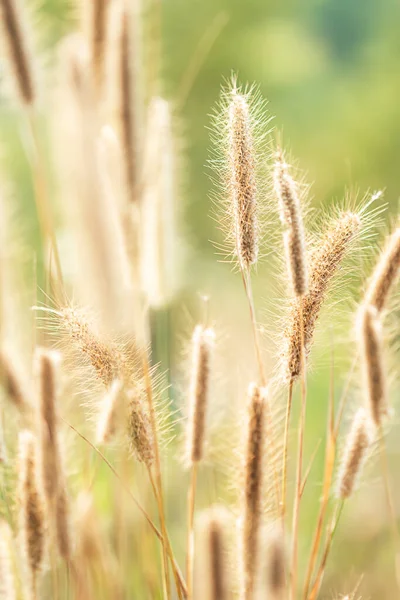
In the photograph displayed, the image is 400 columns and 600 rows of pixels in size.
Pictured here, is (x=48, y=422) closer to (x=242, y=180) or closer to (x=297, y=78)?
(x=242, y=180)

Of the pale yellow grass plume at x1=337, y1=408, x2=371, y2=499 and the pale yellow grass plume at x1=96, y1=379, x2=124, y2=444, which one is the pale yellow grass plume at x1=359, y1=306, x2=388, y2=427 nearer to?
the pale yellow grass plume at x1=337, y1=408, x2=371, y2=499

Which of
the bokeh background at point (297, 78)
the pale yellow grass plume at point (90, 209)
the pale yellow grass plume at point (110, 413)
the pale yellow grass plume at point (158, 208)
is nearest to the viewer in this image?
the pale yellow grass plume at point (90, 209)

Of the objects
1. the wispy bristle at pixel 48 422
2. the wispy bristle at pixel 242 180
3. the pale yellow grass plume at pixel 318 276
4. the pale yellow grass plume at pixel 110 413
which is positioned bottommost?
the wispy bristle at pixel 48 422

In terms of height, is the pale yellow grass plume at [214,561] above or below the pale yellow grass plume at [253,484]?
below

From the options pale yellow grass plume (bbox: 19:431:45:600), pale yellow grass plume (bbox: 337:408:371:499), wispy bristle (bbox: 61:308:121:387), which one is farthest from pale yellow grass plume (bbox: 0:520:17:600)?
pale yellow grass plume (bbox: 337:408:371:499)

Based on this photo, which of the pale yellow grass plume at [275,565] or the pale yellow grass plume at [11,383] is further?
the pale yellow grass plume at [11,383]

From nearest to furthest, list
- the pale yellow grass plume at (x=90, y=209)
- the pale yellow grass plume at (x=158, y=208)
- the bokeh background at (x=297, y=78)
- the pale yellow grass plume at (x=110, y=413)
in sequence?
the pale yellow grass plume at (x=90, y=209) < the pale yellow grass plume at (x=110, y=413) < the pale yellow grass plume at (x=158, y=208) < the bokeh background at (x=297, y=78)

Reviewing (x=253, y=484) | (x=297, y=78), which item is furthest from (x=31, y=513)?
(x=297, y=78)

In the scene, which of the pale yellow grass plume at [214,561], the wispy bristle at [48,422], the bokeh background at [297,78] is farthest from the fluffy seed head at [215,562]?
the bokeh background at [297,78]

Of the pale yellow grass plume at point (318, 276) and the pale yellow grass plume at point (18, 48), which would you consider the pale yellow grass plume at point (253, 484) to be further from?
the pale yellow grass plume at point (18, 48)
